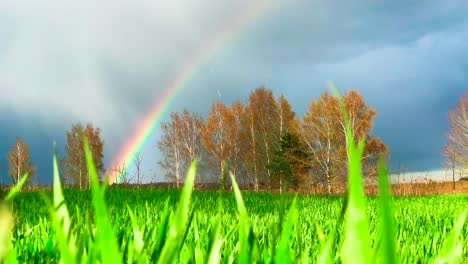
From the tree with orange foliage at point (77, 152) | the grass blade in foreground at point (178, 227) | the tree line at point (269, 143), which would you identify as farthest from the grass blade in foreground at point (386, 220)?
the tree with orange foliage at point (77, 152)

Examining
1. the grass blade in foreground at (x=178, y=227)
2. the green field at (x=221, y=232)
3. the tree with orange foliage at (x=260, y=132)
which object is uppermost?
the tree with orange foliage at (x=260, y=132)

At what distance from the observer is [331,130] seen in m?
31.7

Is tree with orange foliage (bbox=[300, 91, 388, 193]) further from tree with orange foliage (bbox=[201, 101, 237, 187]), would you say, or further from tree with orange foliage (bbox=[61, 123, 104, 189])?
tree with orange foliage (bbox=[61, 123, 104, 189])

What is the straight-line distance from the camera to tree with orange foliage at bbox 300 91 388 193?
31.1 metres

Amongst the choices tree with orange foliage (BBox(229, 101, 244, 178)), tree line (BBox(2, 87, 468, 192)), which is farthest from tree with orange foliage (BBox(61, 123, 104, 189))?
tree with orange foliage (BBox(229, 101, 244, 178))

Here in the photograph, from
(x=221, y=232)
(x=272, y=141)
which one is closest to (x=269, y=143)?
(x=272, y=141)

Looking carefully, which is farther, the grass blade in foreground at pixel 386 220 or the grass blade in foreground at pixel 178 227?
the grass blade in foreground at pixel 178 227

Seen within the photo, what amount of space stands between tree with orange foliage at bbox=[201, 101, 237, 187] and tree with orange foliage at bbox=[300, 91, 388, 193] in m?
8.01

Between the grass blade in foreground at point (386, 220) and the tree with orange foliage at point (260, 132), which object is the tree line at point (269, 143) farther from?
the grass blade in foreground at point (386, 220)

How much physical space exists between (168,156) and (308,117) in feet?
50.8

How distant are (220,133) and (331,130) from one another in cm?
1091

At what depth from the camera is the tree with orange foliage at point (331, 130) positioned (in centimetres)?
3114

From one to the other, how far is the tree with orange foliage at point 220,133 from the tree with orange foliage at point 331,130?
26.3ft

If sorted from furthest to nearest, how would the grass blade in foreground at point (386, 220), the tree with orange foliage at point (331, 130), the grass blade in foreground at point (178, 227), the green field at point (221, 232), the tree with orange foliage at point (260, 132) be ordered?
the tree with orange foliage at point (260, 132)
the tree with orange foliage at point (331, 130)
the green field at point (221, 232)
the grass blade in foreground at point (178, 227)
the grass blade in foreground at point (386, 220)
